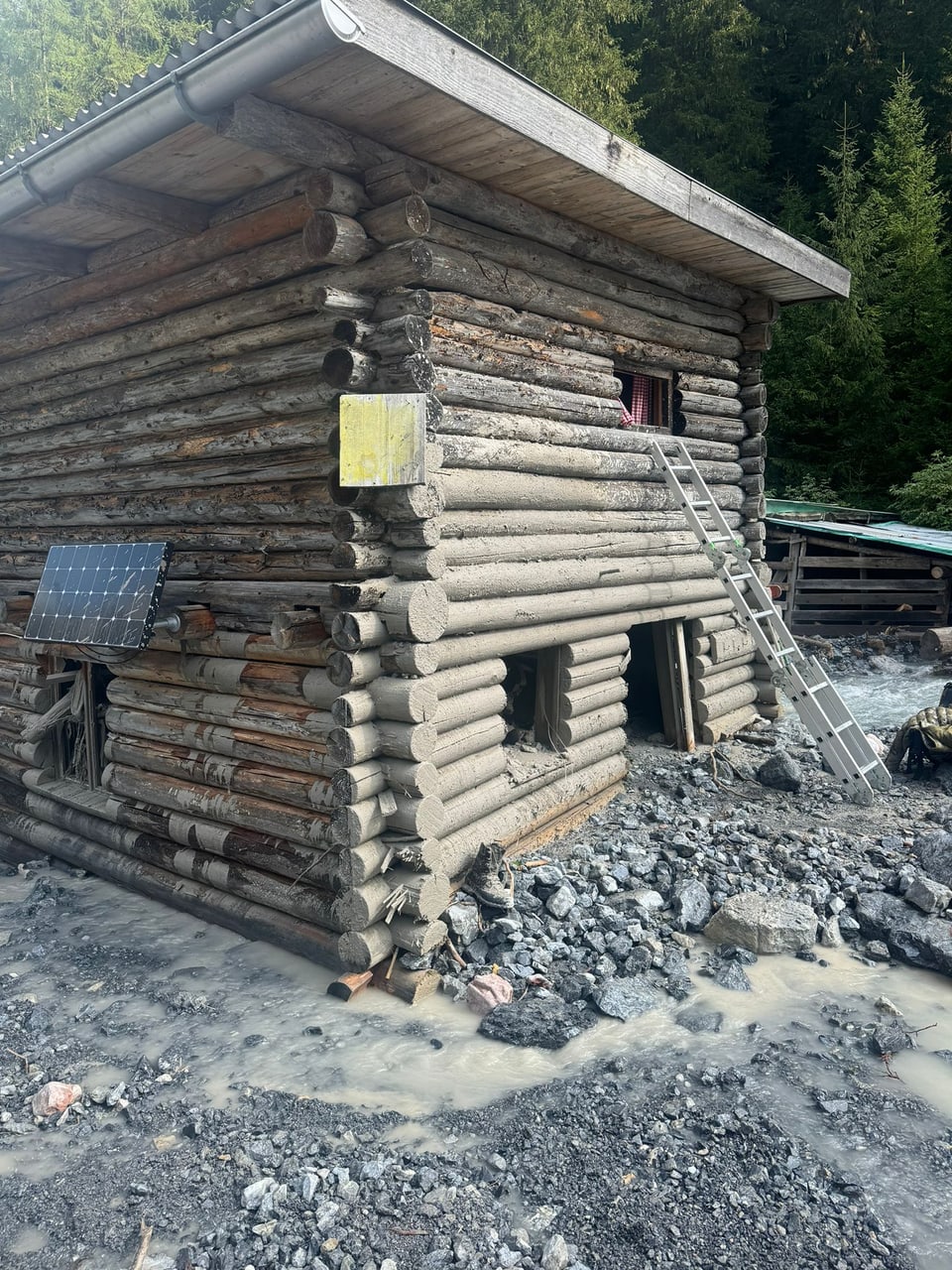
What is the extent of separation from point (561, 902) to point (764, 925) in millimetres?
1278

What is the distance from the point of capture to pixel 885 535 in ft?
49.0

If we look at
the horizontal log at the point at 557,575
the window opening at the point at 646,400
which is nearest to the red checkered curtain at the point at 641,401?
the window opening at the point at 646,400

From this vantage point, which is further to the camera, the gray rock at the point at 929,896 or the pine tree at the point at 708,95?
the pine tree at the point at 708,95

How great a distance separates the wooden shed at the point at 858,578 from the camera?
1462 centimetres

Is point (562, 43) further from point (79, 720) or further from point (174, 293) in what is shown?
point (79, 720)

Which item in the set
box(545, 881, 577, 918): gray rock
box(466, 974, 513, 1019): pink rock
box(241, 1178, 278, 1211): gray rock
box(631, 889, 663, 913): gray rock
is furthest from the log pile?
box(241, 1178, 278, 1211): gray rock

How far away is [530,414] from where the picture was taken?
650cm

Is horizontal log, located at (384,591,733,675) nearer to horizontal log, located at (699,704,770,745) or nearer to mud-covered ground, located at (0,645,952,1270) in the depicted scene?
Answer: horizontal log, located at (699,704,770,745)

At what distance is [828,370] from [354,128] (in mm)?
20072

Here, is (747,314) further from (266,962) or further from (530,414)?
(266,962)

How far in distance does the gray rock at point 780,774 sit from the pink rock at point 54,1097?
236 inches

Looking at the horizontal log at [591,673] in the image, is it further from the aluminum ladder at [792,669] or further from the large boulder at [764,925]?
the large boulder at [764,925]

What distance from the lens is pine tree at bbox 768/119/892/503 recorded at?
845 inches

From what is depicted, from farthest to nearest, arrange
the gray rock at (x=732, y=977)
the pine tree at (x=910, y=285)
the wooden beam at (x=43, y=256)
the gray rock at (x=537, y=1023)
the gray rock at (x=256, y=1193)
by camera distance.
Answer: the pine tree at (x=910, y=285), the wooden beam at (x=43, y=256), the gray rock at (x=732, y=977), the gray rock at (x=537, y=1023), the gray rock at (x=256, y=1193)
